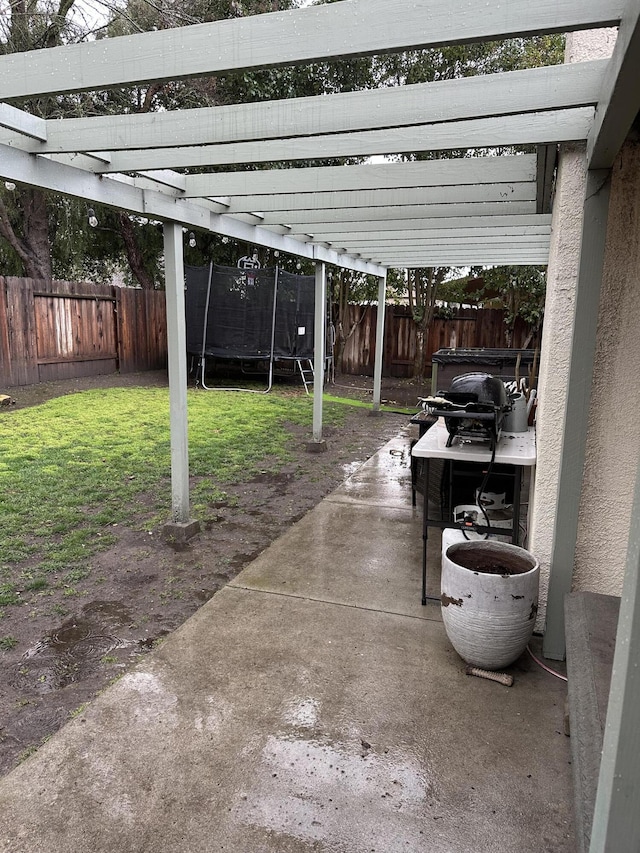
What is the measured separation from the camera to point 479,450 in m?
2.95

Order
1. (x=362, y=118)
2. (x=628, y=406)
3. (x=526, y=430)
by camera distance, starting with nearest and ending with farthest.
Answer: (x=362, y=118), (x=628, y=406), (x=526, y=430)

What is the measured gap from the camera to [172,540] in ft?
12.8

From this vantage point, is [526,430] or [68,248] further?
[68,248]

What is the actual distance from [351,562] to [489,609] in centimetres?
135

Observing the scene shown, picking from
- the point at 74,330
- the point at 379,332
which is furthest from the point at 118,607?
the point at 74,330

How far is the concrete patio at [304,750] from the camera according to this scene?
5.49ft

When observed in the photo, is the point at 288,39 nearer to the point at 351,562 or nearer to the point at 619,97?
the point at 619,97

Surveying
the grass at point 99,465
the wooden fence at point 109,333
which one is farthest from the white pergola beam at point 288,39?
the wooden fence at point 109,333

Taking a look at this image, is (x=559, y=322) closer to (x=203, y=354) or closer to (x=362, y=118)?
(x=362, y=118)

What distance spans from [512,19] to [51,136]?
6.62 ft

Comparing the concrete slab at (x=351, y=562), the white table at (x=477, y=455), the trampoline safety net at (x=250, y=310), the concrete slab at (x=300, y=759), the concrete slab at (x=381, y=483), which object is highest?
the trampoline safety net at (x=250, y=310)

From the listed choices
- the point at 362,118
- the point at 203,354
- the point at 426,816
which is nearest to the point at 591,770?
the point at 426,816

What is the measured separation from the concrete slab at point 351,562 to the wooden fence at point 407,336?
8.28 meters

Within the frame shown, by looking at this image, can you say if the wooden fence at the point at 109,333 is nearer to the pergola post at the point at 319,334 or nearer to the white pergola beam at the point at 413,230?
the pergola post at the point at 319,334
